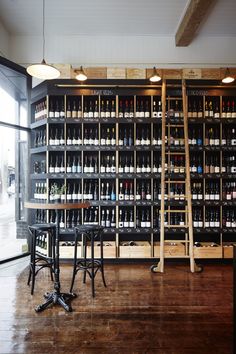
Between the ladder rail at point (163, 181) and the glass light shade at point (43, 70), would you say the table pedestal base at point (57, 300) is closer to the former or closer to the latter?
the ladder rail at point (163, 181)

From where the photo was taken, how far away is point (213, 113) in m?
4.48

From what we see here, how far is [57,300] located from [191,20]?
14.6 ft

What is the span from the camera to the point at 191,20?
13.4 ft

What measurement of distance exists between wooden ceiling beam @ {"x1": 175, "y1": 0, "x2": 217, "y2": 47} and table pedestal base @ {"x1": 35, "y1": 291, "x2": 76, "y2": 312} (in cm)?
426

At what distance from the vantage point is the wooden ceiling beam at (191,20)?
12.1 ft

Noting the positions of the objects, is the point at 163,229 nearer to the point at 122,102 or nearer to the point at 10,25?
the point at 122,102

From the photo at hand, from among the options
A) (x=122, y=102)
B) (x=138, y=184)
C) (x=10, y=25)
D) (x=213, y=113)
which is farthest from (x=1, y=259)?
(x=213, y=113)

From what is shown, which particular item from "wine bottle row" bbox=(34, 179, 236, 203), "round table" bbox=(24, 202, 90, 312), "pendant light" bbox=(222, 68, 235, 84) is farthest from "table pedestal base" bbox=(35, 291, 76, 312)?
"pendant light" bbox=(222, 68, 235, 84)

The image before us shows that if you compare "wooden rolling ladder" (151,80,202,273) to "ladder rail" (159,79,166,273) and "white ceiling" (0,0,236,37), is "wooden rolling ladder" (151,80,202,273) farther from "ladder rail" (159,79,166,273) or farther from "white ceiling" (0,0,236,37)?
"white ceiling" (0,0,236,37)

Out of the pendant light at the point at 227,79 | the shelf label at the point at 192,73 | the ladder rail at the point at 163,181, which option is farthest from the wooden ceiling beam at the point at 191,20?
the ladder rail at the point at 163,181

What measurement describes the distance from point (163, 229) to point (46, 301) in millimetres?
1950

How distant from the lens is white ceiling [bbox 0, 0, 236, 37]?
13.4 ft

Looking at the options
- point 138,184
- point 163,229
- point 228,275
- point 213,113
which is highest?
point 213,113

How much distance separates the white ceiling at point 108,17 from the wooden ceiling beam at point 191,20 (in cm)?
15
